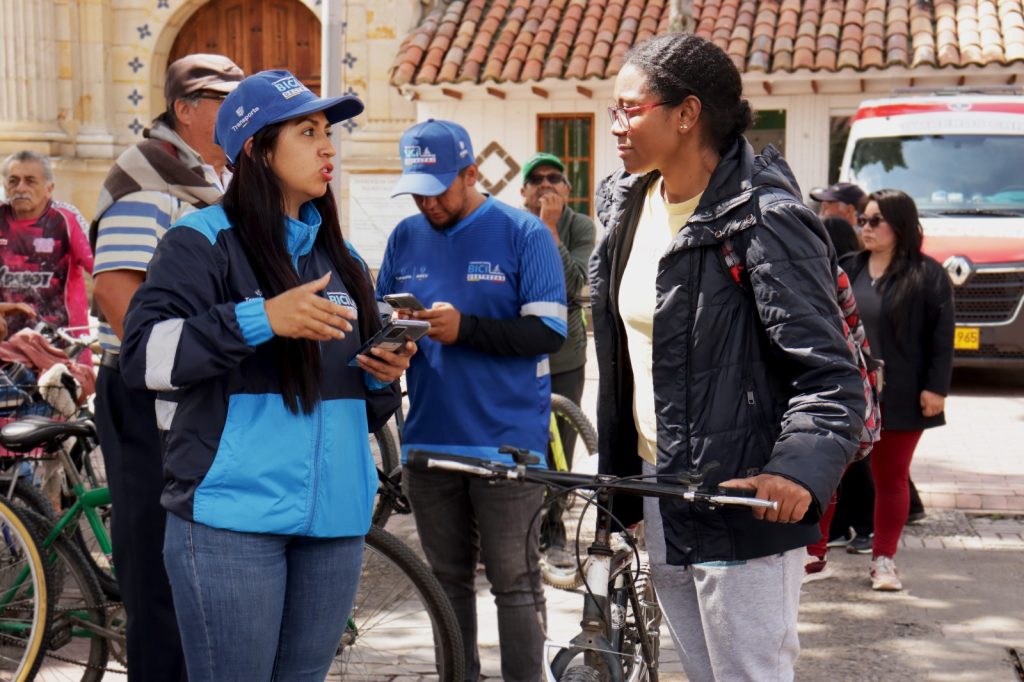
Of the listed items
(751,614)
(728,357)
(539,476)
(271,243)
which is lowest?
(751,614)

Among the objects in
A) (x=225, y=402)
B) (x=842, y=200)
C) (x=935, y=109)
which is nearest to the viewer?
(x=225, y=402)

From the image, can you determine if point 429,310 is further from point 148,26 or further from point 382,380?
point 148,26

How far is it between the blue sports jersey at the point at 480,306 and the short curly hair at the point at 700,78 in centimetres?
160

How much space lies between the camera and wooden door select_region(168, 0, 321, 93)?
20.8m

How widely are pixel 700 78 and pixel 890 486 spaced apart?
4108mm

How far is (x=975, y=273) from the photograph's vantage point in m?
13.1

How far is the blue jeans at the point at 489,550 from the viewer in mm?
4656

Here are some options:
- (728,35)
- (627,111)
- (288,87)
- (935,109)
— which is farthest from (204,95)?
(728,35)

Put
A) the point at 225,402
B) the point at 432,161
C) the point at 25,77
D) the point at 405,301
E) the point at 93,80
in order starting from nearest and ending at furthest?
the point at 225,402 < the point at 405,301 < the point at 432,161 < the point at 25,77 < the point at 93,80

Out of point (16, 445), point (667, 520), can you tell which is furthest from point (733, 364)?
point (16, 445)

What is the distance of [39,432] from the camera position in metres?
4.82

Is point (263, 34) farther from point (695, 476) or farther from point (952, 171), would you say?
point (695, 476)

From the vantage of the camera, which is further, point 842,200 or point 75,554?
point 842,200

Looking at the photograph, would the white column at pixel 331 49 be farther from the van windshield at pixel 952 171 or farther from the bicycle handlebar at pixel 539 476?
the van windshield at pixel 952 171
